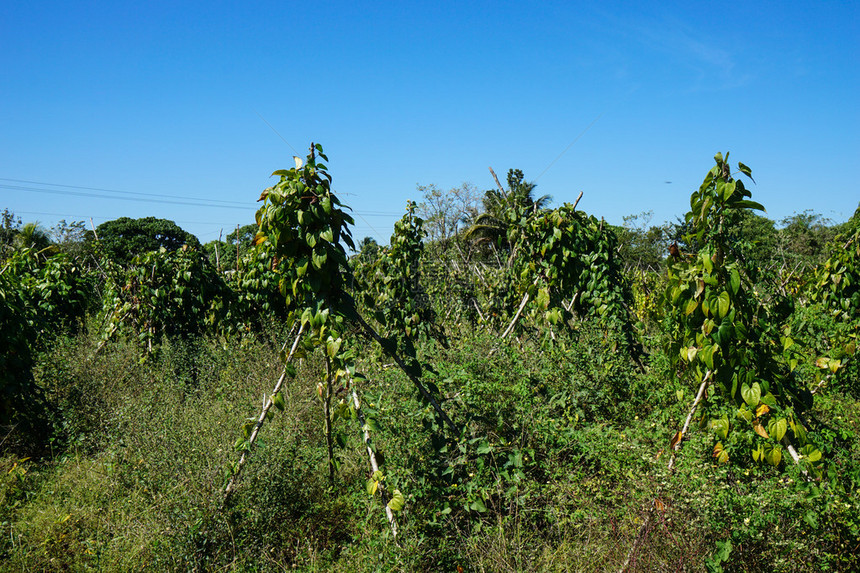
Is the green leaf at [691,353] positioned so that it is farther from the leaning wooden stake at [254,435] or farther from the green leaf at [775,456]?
the leaning wooden stake at [254,435]

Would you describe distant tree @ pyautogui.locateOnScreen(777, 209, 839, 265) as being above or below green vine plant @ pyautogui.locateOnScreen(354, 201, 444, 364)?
above

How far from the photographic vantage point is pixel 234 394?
15.3 feet

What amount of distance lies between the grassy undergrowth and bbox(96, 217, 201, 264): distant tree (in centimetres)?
3108

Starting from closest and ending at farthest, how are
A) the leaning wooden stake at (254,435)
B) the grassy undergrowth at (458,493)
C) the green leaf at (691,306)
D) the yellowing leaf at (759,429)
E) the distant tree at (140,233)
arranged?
the grassy undergrowth at (458,493) → the yellowing leaf at (759,429) → the green leaf at (691,306) → the leaning wooden stake at (254,435) → the distant tree at (140,233)

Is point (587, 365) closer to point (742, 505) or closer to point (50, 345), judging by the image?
point (742, 505)

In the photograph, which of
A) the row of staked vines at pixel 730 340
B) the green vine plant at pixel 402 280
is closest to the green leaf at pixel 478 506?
the row of staked vines at pixel 730 340

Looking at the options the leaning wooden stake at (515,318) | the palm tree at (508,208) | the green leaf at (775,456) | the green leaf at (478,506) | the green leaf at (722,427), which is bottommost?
the green leaf at (478,506)

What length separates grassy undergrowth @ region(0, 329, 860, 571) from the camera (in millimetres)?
2391

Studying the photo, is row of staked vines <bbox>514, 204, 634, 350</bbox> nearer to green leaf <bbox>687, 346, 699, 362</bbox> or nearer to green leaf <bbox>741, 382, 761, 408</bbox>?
green leaf <bbox>687, 346, 699, 362</bbox>

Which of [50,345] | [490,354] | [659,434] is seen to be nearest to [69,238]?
[50,345]

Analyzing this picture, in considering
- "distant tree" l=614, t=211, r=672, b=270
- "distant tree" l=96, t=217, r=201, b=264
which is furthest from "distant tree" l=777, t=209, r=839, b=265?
"distant tree" l=96, t=217, r=201, b=264

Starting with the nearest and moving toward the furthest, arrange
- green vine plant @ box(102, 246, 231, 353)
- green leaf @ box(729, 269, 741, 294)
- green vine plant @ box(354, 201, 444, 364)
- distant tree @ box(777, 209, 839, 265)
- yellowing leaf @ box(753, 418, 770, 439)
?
yellowing leaf @ box(753, 418, 770, 439) → green leaf @ box(729, 269, 741, 294) → green vine plant @ box(354, 201, 444, 364) → green vine plant @ box(102, 246, 231, 353) → distant tree @ box(777, 209, 839, 265)

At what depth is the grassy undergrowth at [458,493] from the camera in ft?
7.84

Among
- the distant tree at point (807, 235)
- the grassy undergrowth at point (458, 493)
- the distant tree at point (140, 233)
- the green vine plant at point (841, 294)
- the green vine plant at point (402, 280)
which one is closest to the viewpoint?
the grassy undergrowth at point (458, 493)
